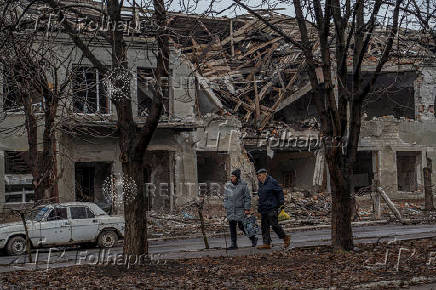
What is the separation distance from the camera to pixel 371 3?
39.2ft

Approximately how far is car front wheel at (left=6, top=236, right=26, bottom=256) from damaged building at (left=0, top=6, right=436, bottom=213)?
6378 mm

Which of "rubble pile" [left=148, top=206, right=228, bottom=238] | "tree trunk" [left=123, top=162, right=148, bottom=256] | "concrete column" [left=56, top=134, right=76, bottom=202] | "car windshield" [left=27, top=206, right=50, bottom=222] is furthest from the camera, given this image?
"concrete column" [left=56, top=134, right=76, bottom=202]

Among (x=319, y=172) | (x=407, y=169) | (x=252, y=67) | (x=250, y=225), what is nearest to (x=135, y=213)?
(x=250, y=225)

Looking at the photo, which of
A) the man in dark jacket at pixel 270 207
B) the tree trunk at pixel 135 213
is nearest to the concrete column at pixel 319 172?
the man in dark jacket at pixel 270 207

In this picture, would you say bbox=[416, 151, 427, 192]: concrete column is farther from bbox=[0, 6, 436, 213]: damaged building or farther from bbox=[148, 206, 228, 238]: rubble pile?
bbox=[148, 206, 228, 238]: rubble pile

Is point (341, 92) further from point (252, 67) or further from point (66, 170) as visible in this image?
point (252, 67)

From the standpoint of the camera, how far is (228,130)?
2983 centimetres

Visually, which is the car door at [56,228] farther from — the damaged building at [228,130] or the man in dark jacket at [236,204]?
the man in dark jacket at [236,204]

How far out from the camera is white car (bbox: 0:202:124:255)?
17.2m

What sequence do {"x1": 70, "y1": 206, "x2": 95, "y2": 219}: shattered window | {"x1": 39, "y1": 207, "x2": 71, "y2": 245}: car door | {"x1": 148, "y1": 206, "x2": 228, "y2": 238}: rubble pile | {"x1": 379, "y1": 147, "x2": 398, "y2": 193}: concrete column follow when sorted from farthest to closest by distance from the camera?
{"x1": 379, "y1": 147, "x2": 398, "y2": 193}: concrete column, {"x1": 148, "y1": 206, "x2": 228, "y2": 238}: rubble pile, {"x1": 70, "y1": 206, "x2": 95, "y2": 219}: shattered window, {"x1": 39, "y1": 207, "x2": 71, "y2": 245}: car door

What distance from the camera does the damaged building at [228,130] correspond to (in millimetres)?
25688

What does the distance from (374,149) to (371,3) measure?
2307 cm

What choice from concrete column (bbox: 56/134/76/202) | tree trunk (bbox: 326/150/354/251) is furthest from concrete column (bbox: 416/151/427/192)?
tree trunk (bbox: 326/150/354/251)

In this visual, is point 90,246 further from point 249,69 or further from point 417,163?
point 417,163
